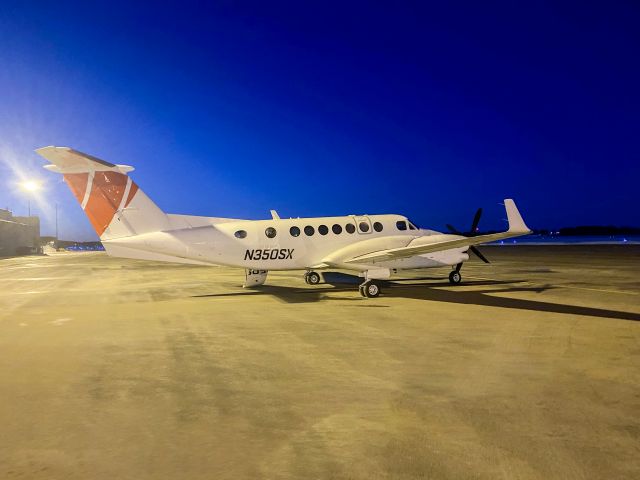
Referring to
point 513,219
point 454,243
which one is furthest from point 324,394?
point 454,243

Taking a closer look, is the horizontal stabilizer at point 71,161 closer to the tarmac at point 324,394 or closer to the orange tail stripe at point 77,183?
the orange tail stripe at point 77,183

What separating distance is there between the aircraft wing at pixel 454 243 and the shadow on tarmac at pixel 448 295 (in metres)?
1.45

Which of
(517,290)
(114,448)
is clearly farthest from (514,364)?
(517,290)

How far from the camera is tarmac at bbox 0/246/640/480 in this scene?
432 cm

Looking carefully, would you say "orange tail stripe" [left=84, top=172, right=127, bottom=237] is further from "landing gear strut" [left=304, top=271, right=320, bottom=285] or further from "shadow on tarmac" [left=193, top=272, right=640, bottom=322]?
"landing gear strut" [left=304, top=271, right=320, bottom=285]

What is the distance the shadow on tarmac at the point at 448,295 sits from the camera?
13086 mm

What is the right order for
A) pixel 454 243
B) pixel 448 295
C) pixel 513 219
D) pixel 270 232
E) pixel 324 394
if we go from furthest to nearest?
pixel 270 232 < pixel 448 295 < pixel 454 243 < pixel 513 219 < pixel 324 394

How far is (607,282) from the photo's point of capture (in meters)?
20.7

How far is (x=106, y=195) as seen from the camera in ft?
53.9

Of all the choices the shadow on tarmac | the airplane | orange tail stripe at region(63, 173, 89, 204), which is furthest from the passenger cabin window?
orange tail stripe at region(63, 173, 89, 204)

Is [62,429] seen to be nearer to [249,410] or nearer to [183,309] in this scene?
[249,410]

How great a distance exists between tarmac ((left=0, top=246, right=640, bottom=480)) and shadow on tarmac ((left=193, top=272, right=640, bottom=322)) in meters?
0.40

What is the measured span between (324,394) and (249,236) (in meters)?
11.9

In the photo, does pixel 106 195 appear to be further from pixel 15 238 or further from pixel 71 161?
pixel 15 238
